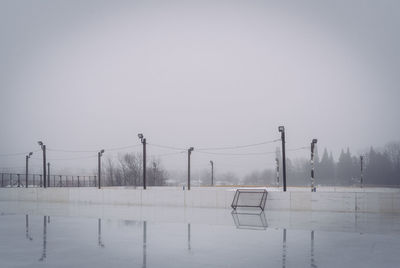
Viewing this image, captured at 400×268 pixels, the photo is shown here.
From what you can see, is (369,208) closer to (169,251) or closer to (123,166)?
(169,251)

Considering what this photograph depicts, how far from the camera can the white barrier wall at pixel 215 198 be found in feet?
72.5

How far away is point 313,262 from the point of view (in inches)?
357

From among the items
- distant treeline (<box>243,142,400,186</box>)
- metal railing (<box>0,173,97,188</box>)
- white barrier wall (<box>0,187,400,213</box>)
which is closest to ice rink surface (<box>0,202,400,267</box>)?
white barrier wall (<box>0,187,400,213</box>)

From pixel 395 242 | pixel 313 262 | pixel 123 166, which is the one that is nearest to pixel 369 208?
pixel 395 242

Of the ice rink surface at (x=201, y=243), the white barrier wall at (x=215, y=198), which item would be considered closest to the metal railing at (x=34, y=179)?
the white barrier wall at (x=215, y=198)

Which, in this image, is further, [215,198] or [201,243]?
[215,198]

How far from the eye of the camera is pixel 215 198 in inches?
1030

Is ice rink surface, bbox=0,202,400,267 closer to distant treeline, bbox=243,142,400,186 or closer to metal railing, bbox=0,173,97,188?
metal railing, bbox=0,173,97,188

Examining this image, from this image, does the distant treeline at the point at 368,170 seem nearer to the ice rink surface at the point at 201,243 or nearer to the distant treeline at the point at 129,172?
the distant treeline at the point at 129,172

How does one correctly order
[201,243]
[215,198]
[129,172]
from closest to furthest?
[201,243] < [215,198] < [129,172]

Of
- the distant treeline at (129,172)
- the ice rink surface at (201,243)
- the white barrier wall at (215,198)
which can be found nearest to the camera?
the ice rink surface at (201,243)

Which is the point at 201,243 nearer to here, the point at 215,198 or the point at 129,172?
the point at 215,198

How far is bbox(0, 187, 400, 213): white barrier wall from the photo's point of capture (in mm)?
22109

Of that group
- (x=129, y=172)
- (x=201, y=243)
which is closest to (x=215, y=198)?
(x=201, y=243)
